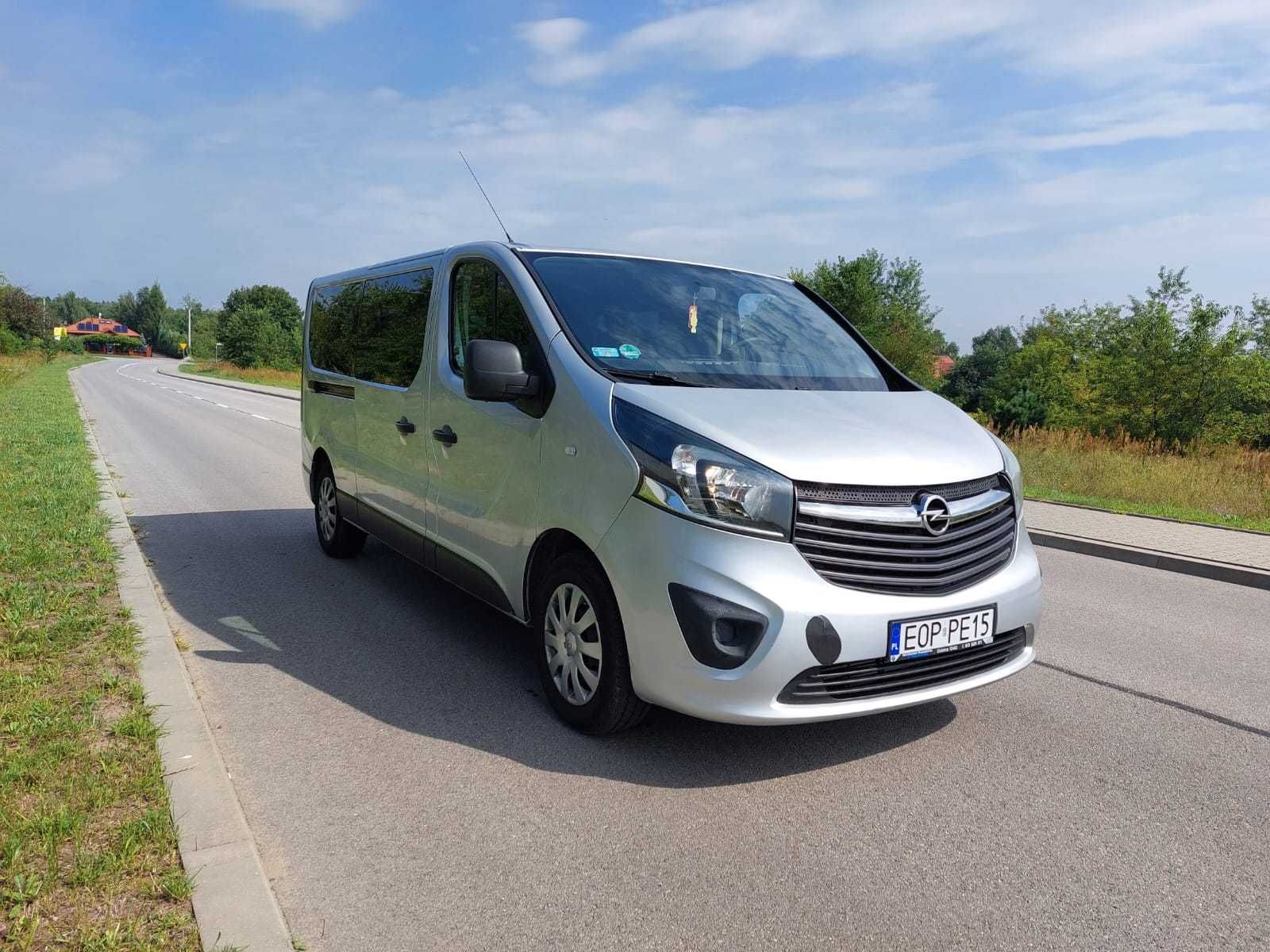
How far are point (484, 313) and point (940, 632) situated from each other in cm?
253

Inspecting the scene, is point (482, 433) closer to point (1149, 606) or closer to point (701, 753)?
point (701, 753)

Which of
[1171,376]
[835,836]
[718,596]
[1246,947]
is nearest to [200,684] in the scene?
[718,596]

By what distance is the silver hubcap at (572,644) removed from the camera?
12.3 feet

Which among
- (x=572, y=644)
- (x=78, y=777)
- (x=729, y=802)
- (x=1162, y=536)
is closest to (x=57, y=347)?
(x=1162, y=536)

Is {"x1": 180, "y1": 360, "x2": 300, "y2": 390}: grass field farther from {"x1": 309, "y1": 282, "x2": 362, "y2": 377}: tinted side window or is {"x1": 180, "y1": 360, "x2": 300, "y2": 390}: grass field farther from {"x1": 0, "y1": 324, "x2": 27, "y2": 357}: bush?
{"x1": 309, "y1": 282, "x2": 362, "y2": 377}: tinted side window

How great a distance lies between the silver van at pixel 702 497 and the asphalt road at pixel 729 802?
0.34 meters

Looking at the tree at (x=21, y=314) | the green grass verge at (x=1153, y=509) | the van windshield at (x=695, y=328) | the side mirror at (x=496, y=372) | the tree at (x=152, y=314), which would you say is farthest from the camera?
the tree at (x=152, y=314)

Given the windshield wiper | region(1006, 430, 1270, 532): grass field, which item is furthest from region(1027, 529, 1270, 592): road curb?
the windshield wiper

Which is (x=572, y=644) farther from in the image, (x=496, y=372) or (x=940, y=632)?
(x=940, y=632)

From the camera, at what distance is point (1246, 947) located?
8.55ft

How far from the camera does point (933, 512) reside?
345 cm

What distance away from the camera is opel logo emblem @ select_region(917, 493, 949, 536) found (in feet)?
11.2

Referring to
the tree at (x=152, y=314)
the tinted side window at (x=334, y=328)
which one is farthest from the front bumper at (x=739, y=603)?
the tree at (x=152, y=314)

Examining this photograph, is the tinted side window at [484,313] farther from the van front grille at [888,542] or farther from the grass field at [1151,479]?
the grass field at [1151,479]
